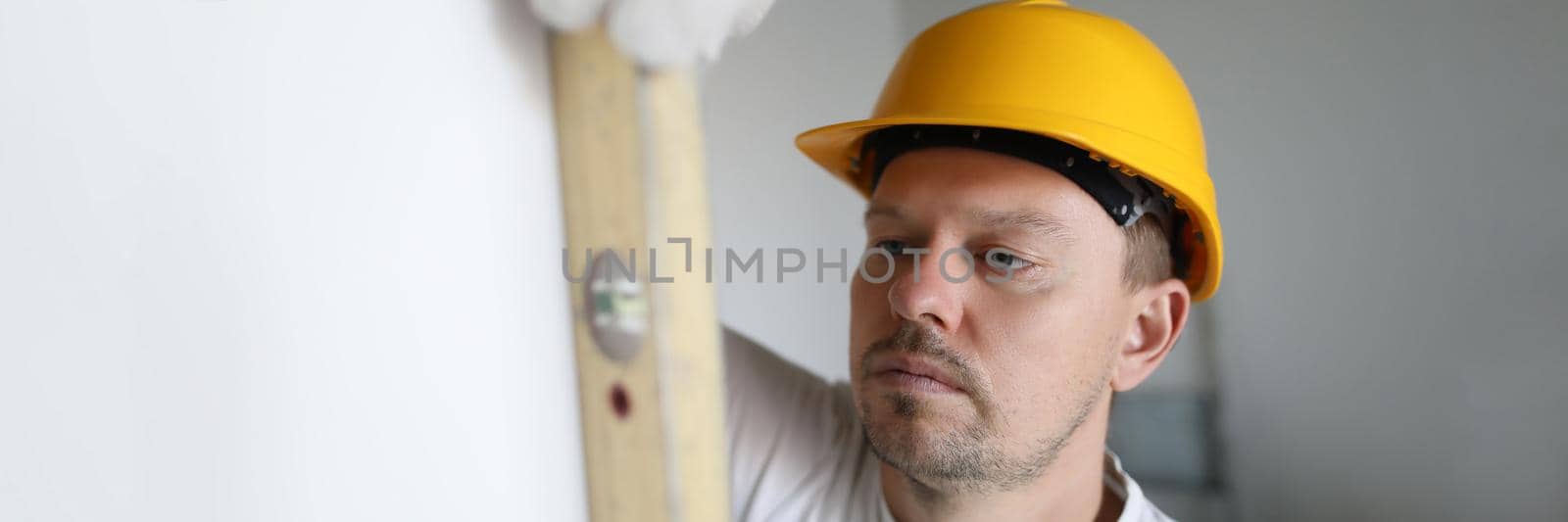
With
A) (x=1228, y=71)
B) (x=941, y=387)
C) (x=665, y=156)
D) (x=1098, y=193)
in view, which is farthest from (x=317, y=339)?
(x=1228, y=71)

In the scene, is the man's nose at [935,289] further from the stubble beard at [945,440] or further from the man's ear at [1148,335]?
the man's ear at [1148,335]

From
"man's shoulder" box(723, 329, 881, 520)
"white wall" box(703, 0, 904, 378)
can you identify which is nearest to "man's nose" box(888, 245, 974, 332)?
"man's shoulder" box(723, 329, 881, 520)

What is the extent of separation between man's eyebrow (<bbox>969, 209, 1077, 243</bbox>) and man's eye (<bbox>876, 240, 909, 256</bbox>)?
0.36 ft

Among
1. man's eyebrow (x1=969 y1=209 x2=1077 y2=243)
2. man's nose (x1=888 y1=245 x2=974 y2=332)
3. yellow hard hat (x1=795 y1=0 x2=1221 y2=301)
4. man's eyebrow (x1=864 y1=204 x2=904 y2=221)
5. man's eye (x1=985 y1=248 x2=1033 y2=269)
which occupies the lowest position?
man's nose (x1=888 y1=245 x2=974 y2=332)

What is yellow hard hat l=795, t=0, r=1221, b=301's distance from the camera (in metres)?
1.06

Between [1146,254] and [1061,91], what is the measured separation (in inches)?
10.5

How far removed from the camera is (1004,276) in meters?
1.04

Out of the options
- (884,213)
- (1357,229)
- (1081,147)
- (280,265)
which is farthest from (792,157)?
(280,265)

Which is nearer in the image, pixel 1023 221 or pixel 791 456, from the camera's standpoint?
pixel 1023 221

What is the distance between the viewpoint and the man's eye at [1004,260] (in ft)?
3.40

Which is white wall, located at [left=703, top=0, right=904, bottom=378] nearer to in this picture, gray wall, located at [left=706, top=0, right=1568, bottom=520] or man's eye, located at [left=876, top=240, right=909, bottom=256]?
gray wall, located at [left=706, top=0, right=1568, bottom=520]

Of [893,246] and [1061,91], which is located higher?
[1061,91]

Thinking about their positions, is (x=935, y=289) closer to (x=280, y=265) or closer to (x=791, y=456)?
(x=791, y=456)
